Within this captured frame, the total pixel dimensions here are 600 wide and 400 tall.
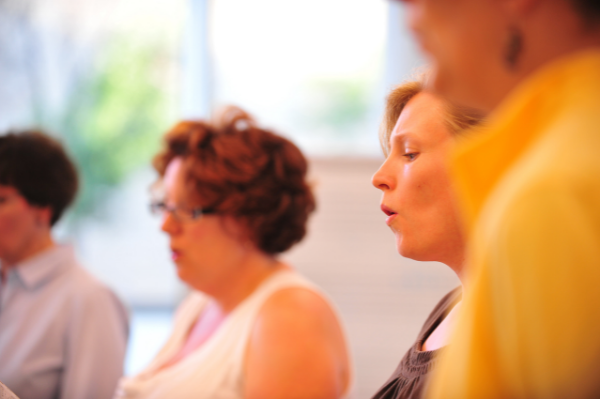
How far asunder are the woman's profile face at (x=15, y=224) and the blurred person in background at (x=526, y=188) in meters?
1.67

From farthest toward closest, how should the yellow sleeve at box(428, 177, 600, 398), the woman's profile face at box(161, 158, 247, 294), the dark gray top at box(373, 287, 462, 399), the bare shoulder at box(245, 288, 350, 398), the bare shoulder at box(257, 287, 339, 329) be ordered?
the woman's profile face at box(161, 158, 247, 294) < the bare shoulder at box(257, 287, 339, 329) < the bare shoulder at box(245, 288, 350, 398) < the dark gray top at box(373, 287, 462, 399) < the yellow sleeve at box(428, 177, 600, 398)

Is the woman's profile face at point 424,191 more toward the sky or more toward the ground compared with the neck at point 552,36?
more toward the ground

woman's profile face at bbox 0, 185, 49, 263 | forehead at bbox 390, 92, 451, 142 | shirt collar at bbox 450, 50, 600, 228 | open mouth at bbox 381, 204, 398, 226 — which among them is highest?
shirt collar at bbox 450, 50, 600, 228

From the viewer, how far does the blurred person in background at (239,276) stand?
1433mm

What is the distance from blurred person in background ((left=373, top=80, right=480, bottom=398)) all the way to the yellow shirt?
0.43 m

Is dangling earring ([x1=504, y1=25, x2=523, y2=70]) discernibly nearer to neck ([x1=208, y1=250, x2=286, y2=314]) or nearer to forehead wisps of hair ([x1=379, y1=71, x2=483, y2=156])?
forehead wisps of hair ([x1=379, y1=71, x2=483, y2=156])

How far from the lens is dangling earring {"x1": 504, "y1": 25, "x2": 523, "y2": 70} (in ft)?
1.35

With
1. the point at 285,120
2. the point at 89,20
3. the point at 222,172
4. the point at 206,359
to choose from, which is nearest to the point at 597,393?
the point at 206,359

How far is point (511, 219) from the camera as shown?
0.35 m

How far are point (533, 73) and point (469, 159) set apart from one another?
0.29 feet

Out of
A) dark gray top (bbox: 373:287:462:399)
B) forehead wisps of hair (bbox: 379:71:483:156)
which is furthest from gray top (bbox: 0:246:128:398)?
forehead wisps of hair (bbox: 379:71:483:156)

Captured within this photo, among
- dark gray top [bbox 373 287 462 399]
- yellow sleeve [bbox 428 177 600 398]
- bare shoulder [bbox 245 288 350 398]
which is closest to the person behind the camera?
yellow sleeve [bbox 428 177 600 398]

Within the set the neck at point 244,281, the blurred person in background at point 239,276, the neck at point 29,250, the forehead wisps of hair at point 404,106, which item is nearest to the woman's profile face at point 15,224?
the neck at point 29,250

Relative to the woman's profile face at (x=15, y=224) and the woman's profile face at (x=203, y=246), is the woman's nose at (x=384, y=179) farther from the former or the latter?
the woman's profile face at (x=15, y=224)
